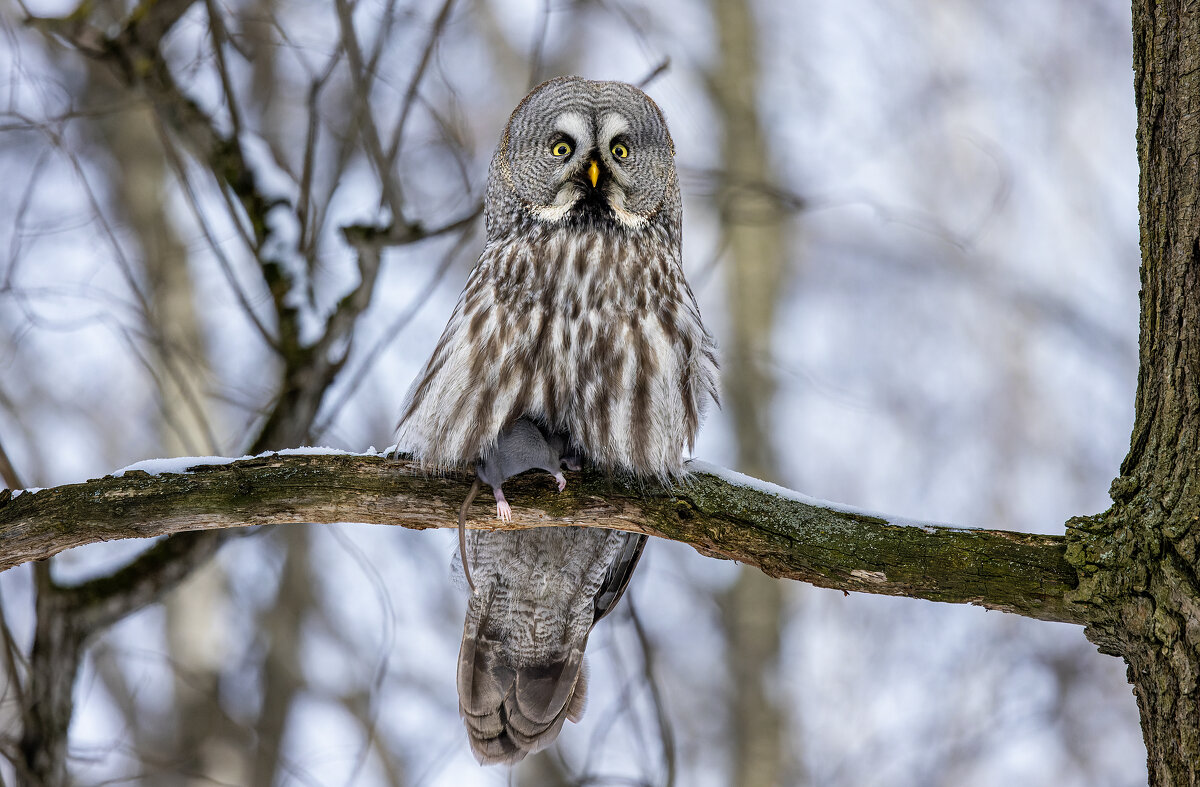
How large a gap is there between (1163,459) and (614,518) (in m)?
1.19

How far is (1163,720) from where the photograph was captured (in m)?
1.78

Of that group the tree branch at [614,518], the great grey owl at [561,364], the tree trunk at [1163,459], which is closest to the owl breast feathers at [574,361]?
the great grey owl at [561,364]

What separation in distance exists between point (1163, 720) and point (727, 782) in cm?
407

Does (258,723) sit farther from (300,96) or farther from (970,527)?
(970,527)

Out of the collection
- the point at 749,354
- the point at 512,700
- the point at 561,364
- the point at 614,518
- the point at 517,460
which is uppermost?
the point at 749,354

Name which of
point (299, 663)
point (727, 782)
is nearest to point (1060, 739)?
point (727, 782)

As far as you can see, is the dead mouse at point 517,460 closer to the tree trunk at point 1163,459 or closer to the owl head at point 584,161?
the owl head at point 584,161

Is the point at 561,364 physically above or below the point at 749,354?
below

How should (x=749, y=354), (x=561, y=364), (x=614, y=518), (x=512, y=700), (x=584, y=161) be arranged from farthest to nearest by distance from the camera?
(x=749, y=354) → (x=584, y=161) → (x=512, y=700) → (x=561, y=364) → (x=614, y=518)

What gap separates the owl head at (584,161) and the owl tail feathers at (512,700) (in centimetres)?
134

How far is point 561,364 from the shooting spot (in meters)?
2.75

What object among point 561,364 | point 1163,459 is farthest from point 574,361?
point 1163,459

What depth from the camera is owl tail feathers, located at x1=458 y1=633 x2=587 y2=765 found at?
10.1 feet

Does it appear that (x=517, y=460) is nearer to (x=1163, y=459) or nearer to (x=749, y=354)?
(x=1163, y=459)
